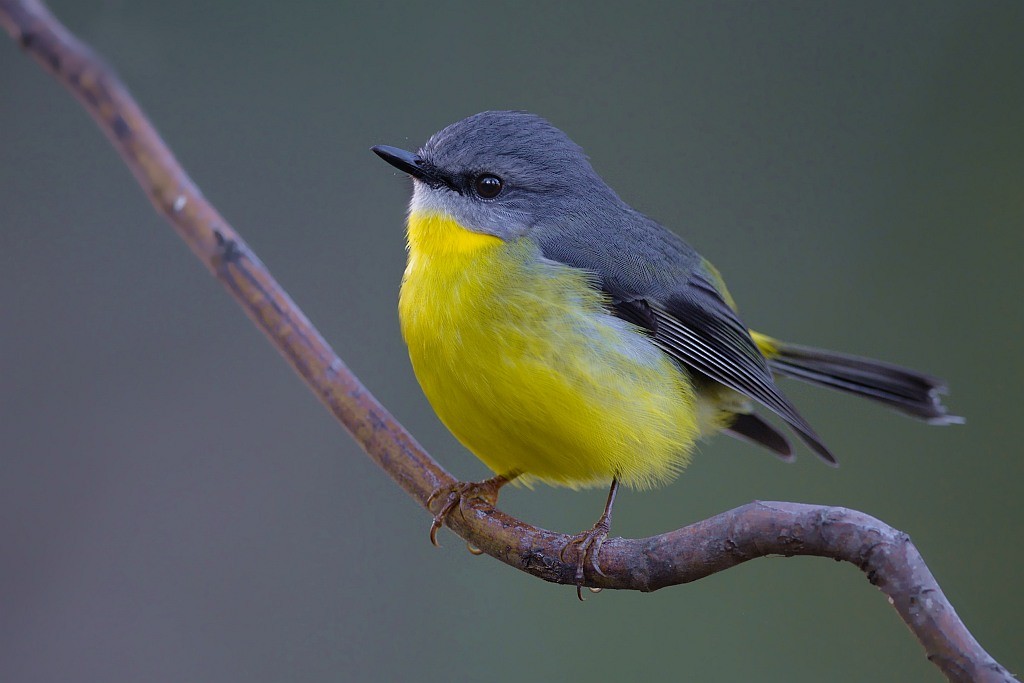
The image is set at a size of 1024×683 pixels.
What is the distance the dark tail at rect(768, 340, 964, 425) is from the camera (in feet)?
10.1

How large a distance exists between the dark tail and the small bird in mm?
13

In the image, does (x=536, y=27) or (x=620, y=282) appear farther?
(x=536, y=27)

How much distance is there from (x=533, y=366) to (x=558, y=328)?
0.41 feet

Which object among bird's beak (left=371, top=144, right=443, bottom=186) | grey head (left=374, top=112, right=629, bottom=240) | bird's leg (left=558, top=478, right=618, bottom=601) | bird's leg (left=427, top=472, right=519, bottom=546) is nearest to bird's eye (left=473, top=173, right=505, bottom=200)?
grey head (left=374, top=112, right=629, bottom=240)

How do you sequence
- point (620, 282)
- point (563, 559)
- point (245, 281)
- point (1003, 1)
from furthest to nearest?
point (1003, 1), point (620, 282), point (245, 281), point (563, 559)

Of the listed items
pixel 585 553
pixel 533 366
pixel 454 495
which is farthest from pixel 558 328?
pixel 585 553

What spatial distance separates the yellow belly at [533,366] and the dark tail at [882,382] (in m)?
0.81

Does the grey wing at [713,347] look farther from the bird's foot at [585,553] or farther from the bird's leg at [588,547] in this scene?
the bird's foot at [585,553]

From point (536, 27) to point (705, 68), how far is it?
721 millimetres

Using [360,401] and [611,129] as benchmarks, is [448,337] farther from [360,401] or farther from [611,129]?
[611,129]

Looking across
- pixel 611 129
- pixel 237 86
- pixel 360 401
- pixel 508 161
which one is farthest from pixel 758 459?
pixel 237 86

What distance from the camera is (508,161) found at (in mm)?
2652

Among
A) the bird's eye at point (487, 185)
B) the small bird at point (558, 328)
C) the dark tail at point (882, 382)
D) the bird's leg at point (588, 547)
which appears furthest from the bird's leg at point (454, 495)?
the dark tail at point (882, 382)

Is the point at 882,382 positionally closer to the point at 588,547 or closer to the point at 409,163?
the point at 588,547
